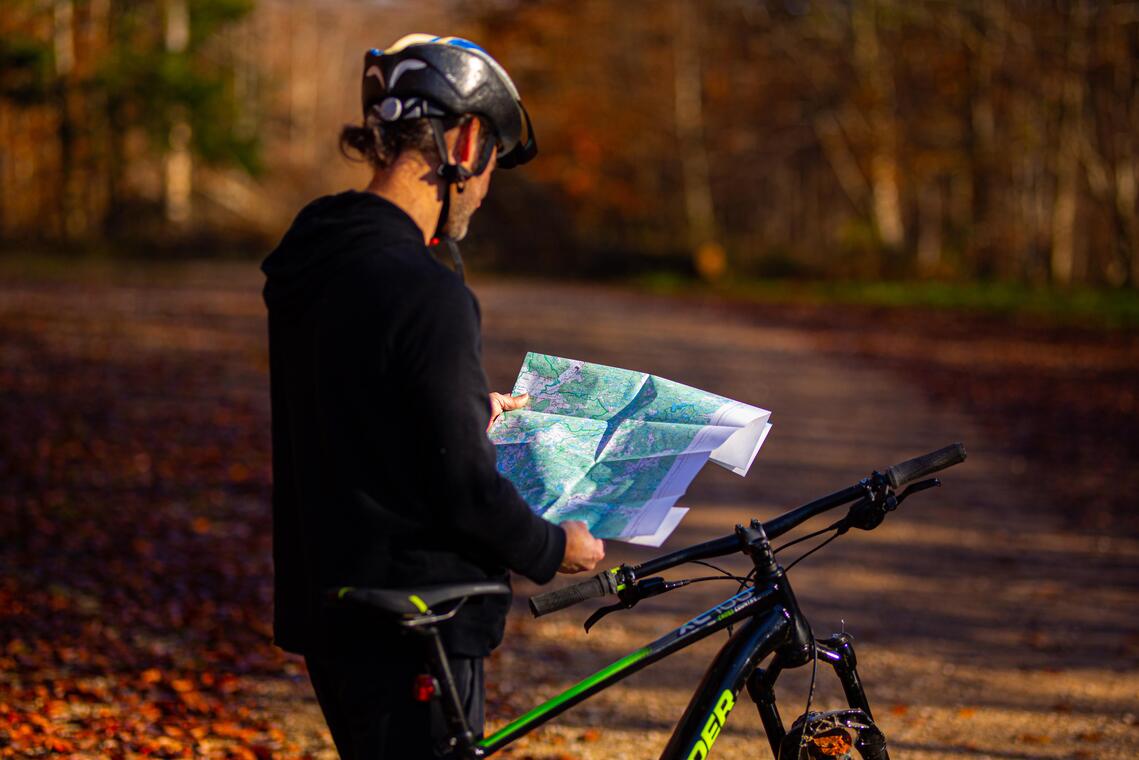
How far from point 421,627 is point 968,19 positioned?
105 feet

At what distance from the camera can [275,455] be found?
2.21m

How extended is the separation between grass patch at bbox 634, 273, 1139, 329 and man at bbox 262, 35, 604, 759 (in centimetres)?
2279

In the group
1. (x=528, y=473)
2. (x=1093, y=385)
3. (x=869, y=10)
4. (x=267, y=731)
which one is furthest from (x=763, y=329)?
(x=528, y=473)

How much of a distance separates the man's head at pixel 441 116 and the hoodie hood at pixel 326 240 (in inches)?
4.3

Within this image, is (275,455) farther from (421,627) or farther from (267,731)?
(267,731)

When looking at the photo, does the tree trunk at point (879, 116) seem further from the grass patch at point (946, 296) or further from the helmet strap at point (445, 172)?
the helmet strap at point (445, 172)

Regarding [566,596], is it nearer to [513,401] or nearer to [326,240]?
[513,401]

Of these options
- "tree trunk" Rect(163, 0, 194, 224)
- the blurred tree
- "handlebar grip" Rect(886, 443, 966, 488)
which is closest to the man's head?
"handlebar grip" Rect(886, 443, 966, 488)

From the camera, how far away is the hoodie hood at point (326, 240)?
6.71 ft

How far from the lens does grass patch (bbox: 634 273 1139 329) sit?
2455 centimetres

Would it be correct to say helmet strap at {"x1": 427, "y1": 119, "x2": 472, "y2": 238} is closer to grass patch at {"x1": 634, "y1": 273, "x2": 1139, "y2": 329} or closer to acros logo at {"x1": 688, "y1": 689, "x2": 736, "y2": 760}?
acros logo at {"x1": 688, "y1": 689, "x2": 736, "y2": 760}

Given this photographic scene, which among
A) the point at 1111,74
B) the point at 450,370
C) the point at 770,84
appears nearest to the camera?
the point at 450,370

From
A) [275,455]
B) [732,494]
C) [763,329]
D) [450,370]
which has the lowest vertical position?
[763,329]

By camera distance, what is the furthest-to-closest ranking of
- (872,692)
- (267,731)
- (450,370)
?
(872,692)
(267,731)
(450,370)
